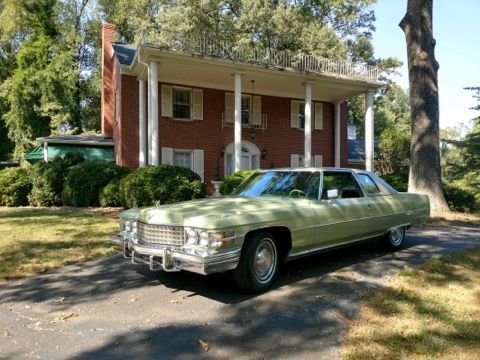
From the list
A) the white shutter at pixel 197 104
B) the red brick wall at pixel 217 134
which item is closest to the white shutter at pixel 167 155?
the red brick wall at pixel 217 134

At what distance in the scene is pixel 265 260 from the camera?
5.33 meters

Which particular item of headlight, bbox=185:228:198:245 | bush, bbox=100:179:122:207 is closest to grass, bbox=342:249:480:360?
headlight, bbox=185:228:198:245

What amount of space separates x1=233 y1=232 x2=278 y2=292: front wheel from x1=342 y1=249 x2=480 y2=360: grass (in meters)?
1.11

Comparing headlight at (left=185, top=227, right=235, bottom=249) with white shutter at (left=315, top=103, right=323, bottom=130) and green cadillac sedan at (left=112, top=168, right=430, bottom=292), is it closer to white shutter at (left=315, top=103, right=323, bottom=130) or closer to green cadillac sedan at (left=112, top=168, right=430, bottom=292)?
green cadillac sedan at (left=112, top=168, right=430, bottom=292)

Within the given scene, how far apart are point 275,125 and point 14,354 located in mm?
19849

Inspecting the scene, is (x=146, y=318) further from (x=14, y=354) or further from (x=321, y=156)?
(x=321, y=156)

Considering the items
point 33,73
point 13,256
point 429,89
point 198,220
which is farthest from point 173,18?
point 198,220

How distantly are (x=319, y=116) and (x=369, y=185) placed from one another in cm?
1732

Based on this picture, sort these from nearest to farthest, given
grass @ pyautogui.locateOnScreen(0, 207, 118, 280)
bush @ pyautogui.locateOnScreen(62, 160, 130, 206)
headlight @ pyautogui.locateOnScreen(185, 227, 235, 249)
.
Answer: headlight @ pyautogui.locateOnScreen(185, 227, 235, 249) → grass @ pyautogui.locateOnScreen(0, 207, 118, 280) → bush @ pyautogui.locateOnScreen(62, 160, 130, 206)

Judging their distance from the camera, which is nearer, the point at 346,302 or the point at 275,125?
the point at 346,302

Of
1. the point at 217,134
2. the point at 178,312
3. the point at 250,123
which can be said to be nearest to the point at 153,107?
the point at 217,134

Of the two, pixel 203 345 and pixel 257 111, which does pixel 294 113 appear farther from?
pixel 203 345

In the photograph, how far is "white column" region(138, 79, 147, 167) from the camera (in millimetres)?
18955

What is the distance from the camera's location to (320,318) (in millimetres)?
4512
